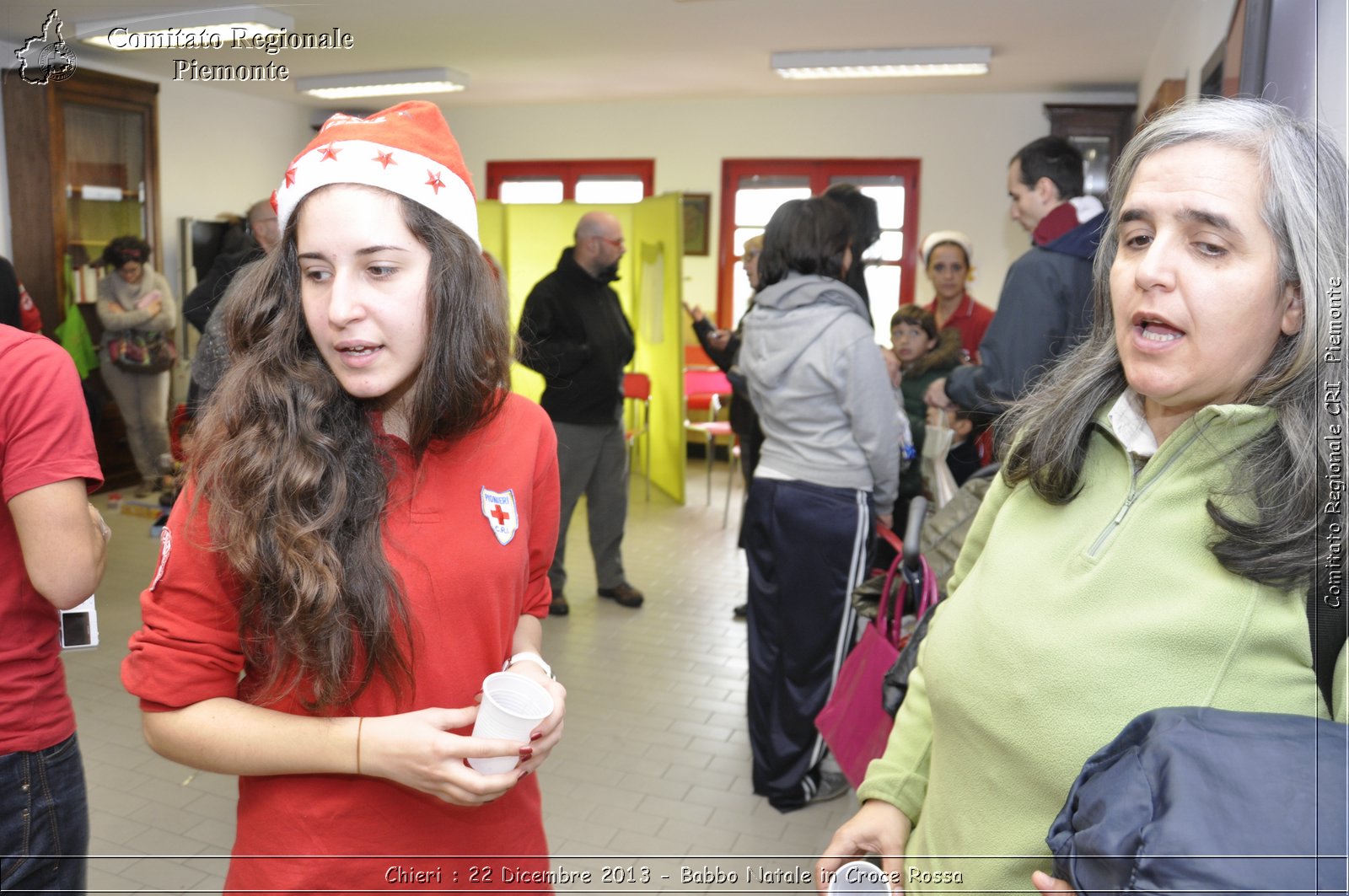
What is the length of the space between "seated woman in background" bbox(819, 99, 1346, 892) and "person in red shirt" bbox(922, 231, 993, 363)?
148 inches

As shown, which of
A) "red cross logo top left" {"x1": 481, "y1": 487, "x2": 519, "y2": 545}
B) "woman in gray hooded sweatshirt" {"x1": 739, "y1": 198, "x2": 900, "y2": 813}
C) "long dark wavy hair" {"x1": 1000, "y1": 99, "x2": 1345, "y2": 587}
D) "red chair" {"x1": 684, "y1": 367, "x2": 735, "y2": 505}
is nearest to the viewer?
"long dark wavy hair" {"x1": 1000, "y1": 99, "x2": 1345, "y2": 587}

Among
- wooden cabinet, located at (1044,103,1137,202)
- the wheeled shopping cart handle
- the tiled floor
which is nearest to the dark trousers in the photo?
the tiled floor

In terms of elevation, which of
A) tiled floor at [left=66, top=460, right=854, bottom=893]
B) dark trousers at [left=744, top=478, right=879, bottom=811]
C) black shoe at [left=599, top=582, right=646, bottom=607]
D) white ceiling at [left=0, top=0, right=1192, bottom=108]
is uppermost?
white ceiling at [left=0, top=0, right=1192, bottom=108]

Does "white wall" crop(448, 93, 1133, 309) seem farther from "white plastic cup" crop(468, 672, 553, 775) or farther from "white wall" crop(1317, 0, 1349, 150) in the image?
"white plastic cup" crop(468, 672, 553, 775)

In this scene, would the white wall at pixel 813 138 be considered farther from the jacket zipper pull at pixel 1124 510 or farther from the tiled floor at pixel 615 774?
the jacket zipper pull at pixel 1124 510

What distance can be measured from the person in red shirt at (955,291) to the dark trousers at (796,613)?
81.4 inches

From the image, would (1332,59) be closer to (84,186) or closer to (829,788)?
(829,788)

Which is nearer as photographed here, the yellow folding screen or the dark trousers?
the dark trousers

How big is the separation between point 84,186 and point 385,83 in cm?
242

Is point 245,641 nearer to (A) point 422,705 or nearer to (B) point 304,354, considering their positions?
(A) point 422,705

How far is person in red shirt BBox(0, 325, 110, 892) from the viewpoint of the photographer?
1328 mm

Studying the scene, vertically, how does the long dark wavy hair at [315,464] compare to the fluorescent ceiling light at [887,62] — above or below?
below

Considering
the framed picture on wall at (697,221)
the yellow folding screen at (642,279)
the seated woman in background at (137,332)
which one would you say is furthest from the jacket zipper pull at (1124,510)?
the framed picture on wall at (697,221)

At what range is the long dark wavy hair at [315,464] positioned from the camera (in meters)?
1.06
